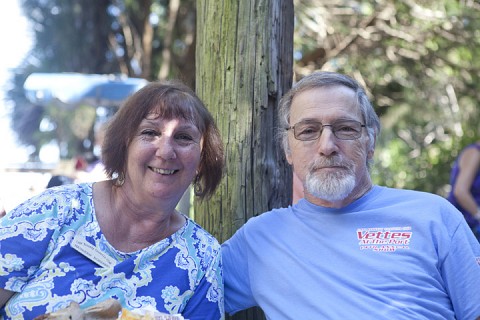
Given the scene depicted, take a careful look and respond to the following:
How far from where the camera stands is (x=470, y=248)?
2.40 meters

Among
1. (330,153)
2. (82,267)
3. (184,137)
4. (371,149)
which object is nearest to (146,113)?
(184,137)

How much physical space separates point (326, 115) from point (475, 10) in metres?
7.99

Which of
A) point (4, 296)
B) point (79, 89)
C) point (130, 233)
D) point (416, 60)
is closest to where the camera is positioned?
point (4, 296)

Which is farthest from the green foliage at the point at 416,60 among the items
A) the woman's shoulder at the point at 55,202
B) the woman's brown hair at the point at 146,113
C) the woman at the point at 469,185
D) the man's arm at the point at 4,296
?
the man's arm at the point at 4,296

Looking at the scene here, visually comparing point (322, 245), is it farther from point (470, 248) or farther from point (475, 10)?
point (475, 10)

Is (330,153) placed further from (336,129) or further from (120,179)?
(120,179)

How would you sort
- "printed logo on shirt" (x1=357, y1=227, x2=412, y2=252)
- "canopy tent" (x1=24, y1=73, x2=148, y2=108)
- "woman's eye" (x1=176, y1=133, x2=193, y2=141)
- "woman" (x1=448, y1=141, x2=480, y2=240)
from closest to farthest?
"printed logo on shirt" (x1=357, y1=227, x2=412, y2=252) → "woman's eye" (x1=176, y1=133, x2=193, y2=141) → "woman" (x1=448, y1=141, x2=480, y2=240) → "canopy tent" (x1=24, y1=73, x2=148, y2=108)

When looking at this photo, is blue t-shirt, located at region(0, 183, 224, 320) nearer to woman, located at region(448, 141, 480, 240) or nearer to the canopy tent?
woman, located at region(448, 141, 480, 240)

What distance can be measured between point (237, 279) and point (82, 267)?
0.68 m

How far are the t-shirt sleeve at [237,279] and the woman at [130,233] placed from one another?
0.44 ft

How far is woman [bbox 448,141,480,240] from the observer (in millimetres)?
4715

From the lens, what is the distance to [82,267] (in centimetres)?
240

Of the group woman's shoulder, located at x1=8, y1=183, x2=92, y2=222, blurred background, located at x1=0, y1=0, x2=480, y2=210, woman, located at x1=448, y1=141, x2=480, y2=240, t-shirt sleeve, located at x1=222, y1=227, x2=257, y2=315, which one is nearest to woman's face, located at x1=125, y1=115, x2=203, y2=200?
woman's shoulder, located at x1=8, y1=183, x2=92, y2=222

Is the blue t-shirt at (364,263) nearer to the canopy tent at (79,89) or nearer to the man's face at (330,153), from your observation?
the man's face at (330,153)
